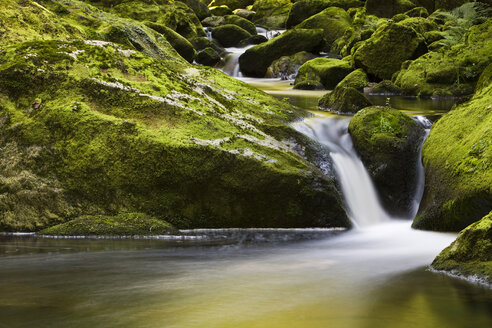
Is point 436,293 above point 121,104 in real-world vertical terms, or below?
below

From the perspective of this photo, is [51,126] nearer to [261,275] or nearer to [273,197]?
[273,197]

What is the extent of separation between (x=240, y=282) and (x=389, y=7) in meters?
29.6

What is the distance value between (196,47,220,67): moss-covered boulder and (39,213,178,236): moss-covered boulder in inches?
773

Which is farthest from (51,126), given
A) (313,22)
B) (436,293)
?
(313,22)

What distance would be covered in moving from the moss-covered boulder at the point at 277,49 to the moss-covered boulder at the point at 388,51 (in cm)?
634

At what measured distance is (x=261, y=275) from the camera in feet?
14.8

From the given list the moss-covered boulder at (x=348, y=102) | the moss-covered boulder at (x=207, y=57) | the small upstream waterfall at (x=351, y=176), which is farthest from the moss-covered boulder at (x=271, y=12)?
the small upstream waterfall at (x=351, y=176)

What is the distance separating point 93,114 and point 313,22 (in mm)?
25078

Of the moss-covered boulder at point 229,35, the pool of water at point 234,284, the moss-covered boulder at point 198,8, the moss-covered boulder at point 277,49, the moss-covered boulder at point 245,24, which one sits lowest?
the pool of water at point 234,284

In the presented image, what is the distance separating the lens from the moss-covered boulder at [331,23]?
2856 cm

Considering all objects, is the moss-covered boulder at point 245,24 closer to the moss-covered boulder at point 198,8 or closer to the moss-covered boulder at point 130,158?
the moss-covered boulder at point 198,8

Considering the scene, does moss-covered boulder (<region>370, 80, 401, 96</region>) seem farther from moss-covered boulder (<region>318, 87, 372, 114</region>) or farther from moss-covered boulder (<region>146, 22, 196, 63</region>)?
A: moss-covered boulder (<region>146, 22, 196, 63</region>)

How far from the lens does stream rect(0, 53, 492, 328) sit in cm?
334

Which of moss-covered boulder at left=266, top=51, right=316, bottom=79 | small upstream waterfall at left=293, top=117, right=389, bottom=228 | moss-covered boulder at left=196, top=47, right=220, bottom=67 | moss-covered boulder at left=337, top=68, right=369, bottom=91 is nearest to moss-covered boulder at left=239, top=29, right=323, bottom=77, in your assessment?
moss-covered boulder at left=266, top=51, right=316, bottom=79
